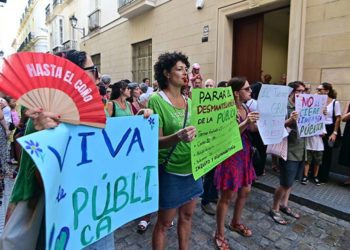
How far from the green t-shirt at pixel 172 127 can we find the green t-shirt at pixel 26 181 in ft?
3.04

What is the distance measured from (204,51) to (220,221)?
19.9 feet

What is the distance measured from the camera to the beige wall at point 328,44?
16.8 ft

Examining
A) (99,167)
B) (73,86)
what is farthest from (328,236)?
(73,86)

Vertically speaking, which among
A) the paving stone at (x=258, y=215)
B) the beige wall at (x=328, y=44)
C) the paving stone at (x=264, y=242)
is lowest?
the paving stone at (x=264, y=242)

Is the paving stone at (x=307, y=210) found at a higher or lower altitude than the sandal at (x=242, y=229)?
lower

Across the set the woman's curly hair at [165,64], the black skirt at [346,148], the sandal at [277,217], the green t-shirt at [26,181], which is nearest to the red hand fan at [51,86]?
the green t-shirt at [26,181]

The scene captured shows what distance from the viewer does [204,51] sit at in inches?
319

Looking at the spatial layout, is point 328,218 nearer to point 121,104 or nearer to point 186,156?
point 186,156

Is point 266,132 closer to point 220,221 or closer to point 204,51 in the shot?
point 220,221

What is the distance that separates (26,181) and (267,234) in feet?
9.08

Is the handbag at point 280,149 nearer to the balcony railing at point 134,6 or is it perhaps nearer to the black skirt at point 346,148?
the black skirt at point 346,148

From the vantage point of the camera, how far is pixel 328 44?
5344mm

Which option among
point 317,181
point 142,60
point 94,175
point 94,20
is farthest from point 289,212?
point 94,20

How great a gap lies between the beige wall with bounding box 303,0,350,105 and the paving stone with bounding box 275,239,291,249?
10.7ft
